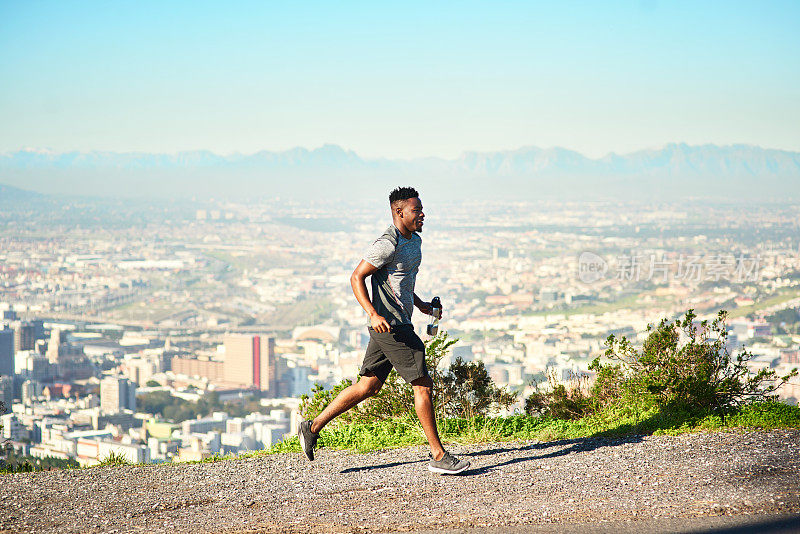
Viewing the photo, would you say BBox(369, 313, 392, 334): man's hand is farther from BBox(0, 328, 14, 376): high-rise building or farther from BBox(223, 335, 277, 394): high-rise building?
BBox(0, 328, 14, 376): high-rise building

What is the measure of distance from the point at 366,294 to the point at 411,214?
0.53 m

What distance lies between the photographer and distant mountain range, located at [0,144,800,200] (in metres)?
119

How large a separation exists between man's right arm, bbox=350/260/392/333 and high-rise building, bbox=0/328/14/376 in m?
43.5

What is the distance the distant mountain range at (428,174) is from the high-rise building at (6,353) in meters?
63.8

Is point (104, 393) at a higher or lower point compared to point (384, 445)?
lower

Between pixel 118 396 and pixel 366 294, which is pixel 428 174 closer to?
pixel 118 396

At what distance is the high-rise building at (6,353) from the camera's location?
44.2 meters

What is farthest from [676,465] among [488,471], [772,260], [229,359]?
[772,260]

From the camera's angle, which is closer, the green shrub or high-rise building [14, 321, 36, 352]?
the green shrub

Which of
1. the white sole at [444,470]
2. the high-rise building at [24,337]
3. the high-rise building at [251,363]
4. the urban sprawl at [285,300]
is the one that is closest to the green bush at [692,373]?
the urban sprawl at [285,300]

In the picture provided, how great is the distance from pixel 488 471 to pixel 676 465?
102cm

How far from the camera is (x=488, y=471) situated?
4.71 m

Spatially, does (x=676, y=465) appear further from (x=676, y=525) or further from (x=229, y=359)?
(x=229, y=359)

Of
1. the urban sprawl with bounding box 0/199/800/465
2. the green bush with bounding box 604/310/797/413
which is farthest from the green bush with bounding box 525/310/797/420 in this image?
the urban sprawl with bounding box 0/199/800/465
